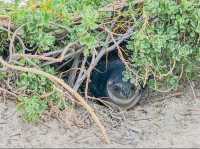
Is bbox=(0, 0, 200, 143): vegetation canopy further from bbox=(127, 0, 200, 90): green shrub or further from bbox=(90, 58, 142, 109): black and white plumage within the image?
bbox=(90, 58, 142, 109): black and white plumage

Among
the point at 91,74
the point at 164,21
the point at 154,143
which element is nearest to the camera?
the point at 154,143

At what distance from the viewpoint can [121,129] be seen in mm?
4961

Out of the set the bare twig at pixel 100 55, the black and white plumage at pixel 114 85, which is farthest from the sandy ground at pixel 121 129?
the bare twig at pixel 100 55

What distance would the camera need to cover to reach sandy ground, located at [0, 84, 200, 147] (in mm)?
4656

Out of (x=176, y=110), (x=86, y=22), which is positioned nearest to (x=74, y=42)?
(x=86, y=22)

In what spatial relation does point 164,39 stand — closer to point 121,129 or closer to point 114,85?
→ point 114,85

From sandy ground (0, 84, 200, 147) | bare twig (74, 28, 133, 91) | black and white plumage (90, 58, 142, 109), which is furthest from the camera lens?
black and white plumage (90, 58, 142, 109)

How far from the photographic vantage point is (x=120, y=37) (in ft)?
17.4

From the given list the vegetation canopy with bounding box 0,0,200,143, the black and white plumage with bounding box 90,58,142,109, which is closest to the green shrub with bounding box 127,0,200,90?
the vegetation canopy with bounding box 0,0,200,143

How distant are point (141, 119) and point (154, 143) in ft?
1.89

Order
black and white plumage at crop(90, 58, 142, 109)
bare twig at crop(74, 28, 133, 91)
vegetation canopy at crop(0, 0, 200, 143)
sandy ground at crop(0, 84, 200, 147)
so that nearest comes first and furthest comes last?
sandy ground at crop(0, 84, 200, 147)
vegetation canopy at crop(0, 0, 200, 143)
bare twig at crop(74, 28, 133, 91)
black and white plumage at crop(90, 58, 142, 109)

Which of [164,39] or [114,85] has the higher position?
[164,39]

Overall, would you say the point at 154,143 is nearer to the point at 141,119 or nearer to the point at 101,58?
the point at 141,119

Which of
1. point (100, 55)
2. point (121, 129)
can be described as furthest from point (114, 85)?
point (121, 129)
